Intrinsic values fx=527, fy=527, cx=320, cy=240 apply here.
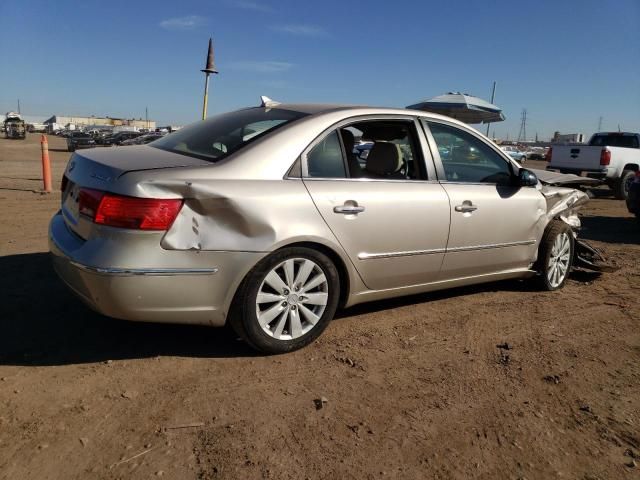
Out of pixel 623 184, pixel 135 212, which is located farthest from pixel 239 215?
pixel 623 184

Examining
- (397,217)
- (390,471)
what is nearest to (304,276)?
(397,217)

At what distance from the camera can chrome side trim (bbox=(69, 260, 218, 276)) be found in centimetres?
271

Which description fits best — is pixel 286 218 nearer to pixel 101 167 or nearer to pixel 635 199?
pixel 101 167

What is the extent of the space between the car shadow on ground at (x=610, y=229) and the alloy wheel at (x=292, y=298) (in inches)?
234

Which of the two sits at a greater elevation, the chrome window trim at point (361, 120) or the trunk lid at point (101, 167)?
the chrome window trim at point (361, 120)

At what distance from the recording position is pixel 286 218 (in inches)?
120

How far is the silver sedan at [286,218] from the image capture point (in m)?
2.78

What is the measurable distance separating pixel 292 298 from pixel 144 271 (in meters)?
0.90

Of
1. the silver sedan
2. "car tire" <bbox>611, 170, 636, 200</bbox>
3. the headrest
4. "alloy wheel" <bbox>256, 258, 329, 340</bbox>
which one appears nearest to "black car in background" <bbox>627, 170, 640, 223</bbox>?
"car tire" <bbox>611, 170, 636, 200</bbox>

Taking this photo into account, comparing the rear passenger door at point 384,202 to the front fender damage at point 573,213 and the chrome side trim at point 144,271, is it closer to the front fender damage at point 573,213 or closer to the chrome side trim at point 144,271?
the chrome side trim at point 144,271

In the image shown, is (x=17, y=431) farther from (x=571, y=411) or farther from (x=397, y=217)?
(x=571, y=411)

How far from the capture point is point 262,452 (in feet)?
7.51

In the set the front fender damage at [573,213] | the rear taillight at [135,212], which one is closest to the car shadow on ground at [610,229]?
the front fender damage at [573,213]

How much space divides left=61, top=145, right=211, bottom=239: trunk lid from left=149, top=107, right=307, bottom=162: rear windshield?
0.14 metres
